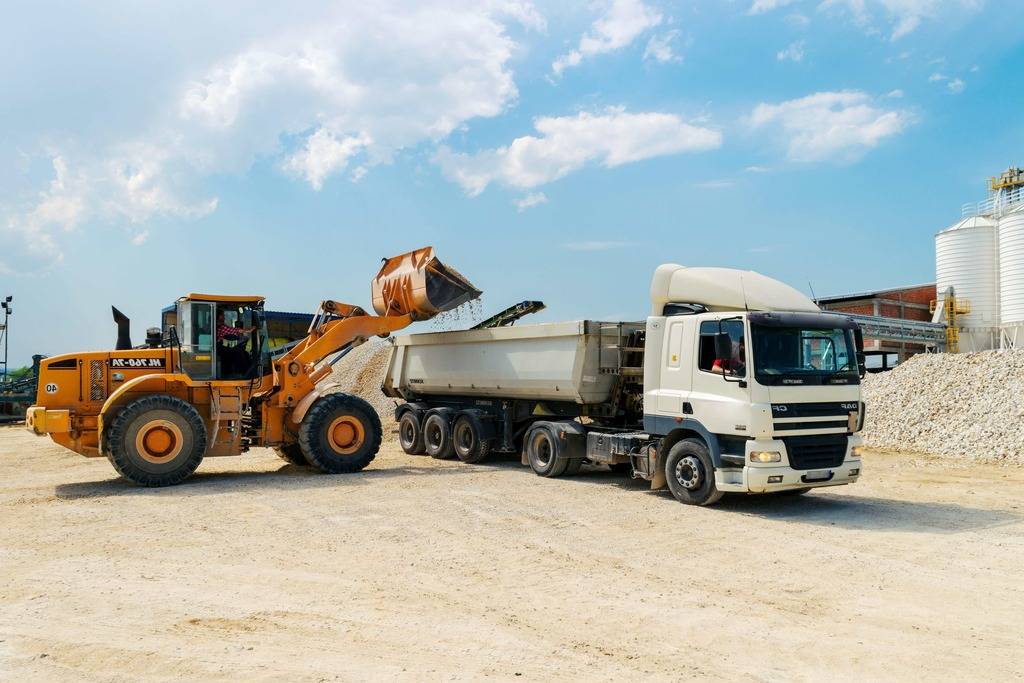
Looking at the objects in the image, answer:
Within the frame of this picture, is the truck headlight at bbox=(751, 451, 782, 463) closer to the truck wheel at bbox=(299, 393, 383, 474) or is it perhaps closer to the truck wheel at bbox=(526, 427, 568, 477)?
the truck wheel at bbox=(526, 427, 568, 477)

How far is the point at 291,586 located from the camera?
24.3 feet

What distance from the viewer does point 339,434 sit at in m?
14.8

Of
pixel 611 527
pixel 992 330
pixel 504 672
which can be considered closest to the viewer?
pixel 504 672

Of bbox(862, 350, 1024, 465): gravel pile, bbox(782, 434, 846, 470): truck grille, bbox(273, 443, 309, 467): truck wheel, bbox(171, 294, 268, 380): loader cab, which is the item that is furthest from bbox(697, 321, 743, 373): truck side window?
bbox(862, 350, 1024, 465): gravel pile

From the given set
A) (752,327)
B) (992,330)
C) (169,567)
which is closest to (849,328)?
(752,327)

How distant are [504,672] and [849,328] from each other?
7586 mm

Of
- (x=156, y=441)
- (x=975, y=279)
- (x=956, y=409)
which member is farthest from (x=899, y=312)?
(x=156, y=441)

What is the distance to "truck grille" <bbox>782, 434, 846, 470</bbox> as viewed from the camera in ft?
34.6

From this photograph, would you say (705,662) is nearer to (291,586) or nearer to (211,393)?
(291,586)

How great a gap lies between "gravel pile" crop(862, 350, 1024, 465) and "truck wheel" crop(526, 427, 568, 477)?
981 centimetres

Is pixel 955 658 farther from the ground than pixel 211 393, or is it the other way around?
pixel 211 393

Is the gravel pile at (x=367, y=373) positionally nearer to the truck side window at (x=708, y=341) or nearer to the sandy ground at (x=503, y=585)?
the sandy ground at (x=503, y=585)

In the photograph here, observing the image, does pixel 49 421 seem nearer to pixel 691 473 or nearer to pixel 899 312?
pixel 691 473

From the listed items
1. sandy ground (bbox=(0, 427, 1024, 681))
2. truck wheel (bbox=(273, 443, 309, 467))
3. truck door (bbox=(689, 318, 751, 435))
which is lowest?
sandy ground (bbox=(0, 427, 1024, 681))
